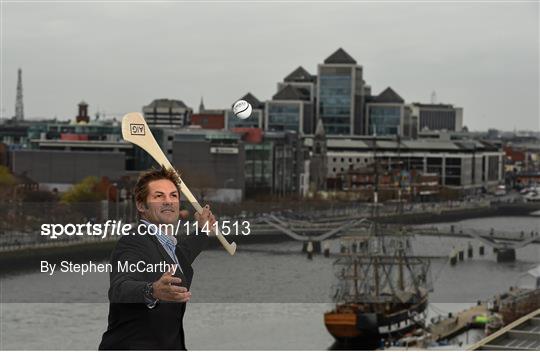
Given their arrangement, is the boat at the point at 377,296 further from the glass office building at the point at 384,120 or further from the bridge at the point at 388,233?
the glass office building at the point at 384,120

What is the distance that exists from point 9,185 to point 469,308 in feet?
14.2

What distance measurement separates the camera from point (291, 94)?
1912 cm

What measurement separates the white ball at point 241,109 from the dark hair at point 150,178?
0.33 feet

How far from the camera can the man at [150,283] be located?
38.1 inches

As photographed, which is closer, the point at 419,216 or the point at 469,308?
the point at 469,308

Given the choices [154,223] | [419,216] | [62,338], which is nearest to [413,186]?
[419,216]

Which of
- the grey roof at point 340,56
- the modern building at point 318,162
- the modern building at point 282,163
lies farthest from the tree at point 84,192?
the modern building at point 318,162

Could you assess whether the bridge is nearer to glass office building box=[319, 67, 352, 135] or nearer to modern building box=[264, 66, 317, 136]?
modern building box=[264, 66, 317, 136]

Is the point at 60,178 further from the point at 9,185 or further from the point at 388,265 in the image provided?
the point at 388,265

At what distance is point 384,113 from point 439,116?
3.66m

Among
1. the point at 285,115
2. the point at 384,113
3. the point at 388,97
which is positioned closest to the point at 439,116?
the point at 384,113

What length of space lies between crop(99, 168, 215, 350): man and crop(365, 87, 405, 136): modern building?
18.3m

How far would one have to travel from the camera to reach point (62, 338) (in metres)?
4.85

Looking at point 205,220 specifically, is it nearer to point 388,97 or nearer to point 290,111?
point 290,111
